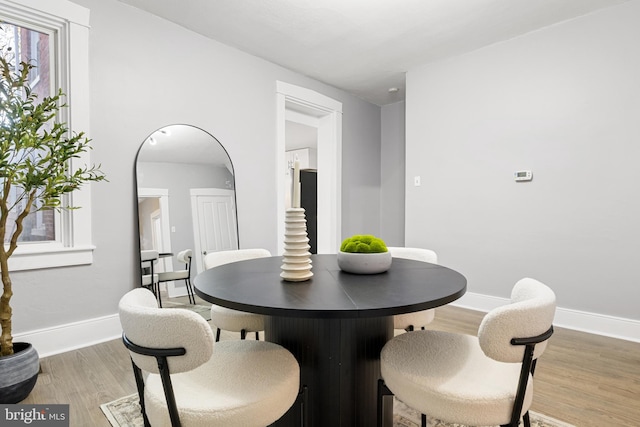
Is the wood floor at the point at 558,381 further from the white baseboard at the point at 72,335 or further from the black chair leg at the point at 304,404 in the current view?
the black chair leg at the point at 304,404

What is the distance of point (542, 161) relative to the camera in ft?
10.1

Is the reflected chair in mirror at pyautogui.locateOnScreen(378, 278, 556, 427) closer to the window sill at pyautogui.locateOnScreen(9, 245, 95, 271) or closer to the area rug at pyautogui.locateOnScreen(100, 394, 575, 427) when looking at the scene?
the area rug at pyautogui.locateOnScreen(100, 394, 575, 427)

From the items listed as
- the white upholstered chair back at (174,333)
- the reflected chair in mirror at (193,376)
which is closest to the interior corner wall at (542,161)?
the reflected chair in mirror at (193,376)

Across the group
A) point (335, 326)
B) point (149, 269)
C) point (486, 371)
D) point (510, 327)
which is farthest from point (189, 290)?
point (510, 327)

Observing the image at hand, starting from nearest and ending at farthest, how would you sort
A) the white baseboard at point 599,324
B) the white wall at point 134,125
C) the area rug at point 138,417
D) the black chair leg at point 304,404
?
the black chair leg at point 304,404, the area rug at point 138,417, the white wall at point 134,125, the white baseboard at point 599,324

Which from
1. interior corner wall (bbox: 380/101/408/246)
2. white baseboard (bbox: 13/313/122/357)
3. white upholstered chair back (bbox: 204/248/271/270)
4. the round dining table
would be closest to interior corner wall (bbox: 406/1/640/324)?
interior corner wall (bbox: 380/101/408/246)

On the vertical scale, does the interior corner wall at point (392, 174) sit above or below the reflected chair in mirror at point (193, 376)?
above

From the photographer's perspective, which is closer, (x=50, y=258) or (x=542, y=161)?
(x=50, y=258)

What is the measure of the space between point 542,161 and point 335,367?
2.86 m

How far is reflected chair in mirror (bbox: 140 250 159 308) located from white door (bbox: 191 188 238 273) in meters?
0.36

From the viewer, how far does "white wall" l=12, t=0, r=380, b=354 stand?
2.42m

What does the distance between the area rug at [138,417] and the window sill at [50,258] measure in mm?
1153

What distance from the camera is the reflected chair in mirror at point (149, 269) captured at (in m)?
2.79

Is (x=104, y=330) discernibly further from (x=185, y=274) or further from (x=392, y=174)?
(x=392, y=174)
